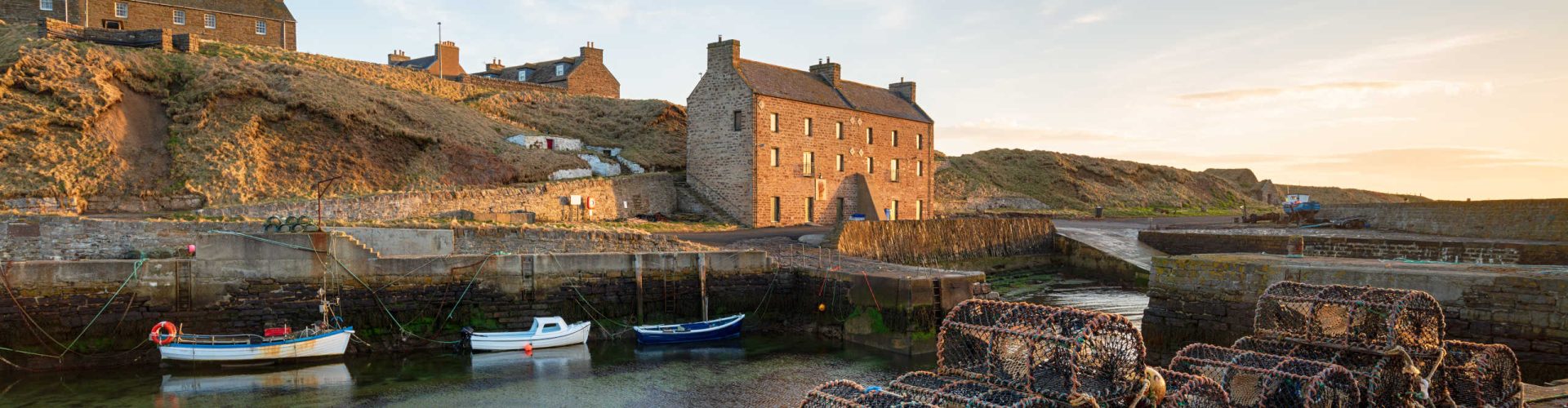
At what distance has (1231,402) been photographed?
8.80 meters

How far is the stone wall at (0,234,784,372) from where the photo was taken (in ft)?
54.9

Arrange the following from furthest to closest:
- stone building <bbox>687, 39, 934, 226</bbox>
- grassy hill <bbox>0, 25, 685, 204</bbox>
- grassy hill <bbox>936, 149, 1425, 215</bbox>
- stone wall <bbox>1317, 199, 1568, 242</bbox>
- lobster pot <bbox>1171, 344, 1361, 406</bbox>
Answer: grassy hill <bbox>936, 149, 1425, 215</bbox> < stone building <bbox>687, 39, 934, 226</bbox> < grassy hill <bbox>0, 25, 685, 204</bbox> < stone wall <bbox>1317, 199, 1568, 242</bbox> < lobster pot <bbox>1171, 344, 1361, 406</bbox>

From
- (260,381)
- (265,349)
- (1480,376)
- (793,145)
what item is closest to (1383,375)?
(1480,376)

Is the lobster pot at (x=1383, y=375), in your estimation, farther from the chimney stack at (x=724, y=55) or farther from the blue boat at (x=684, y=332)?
the chimney stack at (x=724, y=55)

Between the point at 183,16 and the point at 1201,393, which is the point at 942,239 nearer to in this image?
the point at 1201,393

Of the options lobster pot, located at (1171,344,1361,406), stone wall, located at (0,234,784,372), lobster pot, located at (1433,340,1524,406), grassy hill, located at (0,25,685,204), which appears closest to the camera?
lobster pot, located at (1171,344,1361,406)

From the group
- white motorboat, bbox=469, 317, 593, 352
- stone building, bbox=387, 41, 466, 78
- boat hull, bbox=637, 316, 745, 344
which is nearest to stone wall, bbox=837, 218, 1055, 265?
boat hull, bbox=637, 316, 745, 344

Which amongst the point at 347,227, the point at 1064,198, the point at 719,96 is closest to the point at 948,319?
the point at 347,227

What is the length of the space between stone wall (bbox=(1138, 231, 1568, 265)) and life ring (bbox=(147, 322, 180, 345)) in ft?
81.6

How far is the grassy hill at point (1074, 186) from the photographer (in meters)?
60.3

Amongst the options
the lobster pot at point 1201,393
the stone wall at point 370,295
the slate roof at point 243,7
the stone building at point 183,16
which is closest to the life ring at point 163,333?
the stone wall at point 370,295

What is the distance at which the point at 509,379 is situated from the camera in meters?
16.6

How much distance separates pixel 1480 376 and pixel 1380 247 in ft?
62.0

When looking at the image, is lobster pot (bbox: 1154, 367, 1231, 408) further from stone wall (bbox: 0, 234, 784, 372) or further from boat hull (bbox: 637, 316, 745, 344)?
stone wall (bbox: 0, 234, 784, 372)
